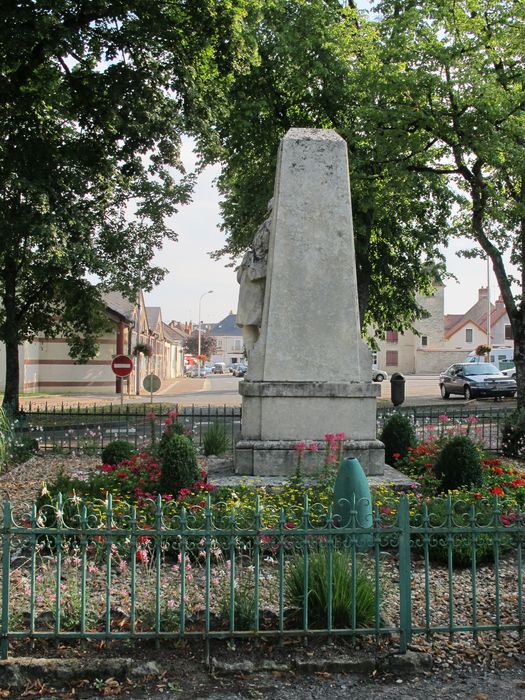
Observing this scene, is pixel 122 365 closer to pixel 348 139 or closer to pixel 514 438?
pixel 348 139

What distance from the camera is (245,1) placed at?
15047mm

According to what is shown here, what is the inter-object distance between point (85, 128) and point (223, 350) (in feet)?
409

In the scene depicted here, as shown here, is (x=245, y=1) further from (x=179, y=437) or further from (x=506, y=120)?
(x=179, y=437)

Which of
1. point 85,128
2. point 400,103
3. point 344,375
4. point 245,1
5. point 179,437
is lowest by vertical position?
point 179,437

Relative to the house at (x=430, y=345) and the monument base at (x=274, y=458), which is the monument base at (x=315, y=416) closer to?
the monument base at (x=274, y=458)

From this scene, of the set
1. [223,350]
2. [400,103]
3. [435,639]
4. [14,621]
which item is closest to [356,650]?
[435,639]

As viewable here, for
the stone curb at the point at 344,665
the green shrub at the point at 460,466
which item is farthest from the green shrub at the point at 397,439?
the stone curb at the point at 344,665

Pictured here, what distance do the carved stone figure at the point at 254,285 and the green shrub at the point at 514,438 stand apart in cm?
649

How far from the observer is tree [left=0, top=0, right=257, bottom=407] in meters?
14.3

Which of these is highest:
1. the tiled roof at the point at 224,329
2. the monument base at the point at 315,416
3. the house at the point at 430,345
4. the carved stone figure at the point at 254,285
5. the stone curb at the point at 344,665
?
the tiled roof at the point at 224,329

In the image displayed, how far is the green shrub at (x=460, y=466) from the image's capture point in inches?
302

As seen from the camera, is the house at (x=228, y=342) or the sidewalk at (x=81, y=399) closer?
the sidewalk at (x=81, y=399)

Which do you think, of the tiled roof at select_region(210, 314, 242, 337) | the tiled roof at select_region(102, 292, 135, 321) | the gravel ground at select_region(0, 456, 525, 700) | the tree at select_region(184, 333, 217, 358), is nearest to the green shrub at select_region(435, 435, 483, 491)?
the gravel ground at select_region(0, 456, 525, 700)

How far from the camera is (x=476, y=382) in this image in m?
29.8
